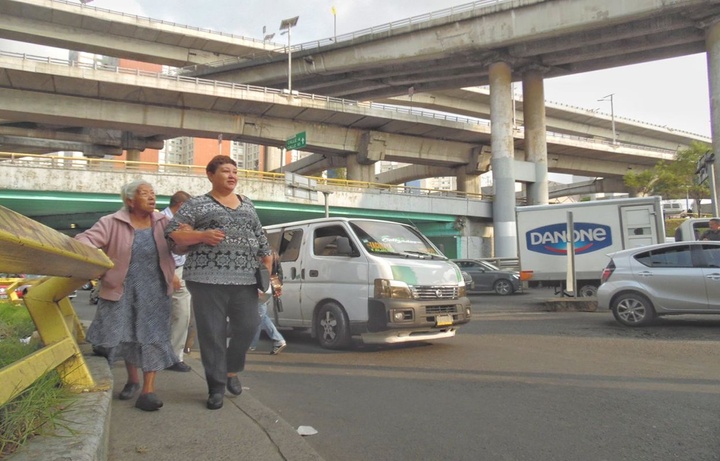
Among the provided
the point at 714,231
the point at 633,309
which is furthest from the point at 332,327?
the point at 714,231

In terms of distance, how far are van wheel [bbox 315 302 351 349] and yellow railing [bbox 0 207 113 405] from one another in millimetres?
4099

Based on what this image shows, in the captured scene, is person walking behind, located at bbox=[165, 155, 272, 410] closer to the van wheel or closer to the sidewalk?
the sidewalk

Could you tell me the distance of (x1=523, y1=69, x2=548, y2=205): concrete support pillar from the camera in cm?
3719

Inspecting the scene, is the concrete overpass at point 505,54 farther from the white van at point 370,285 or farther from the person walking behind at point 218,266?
the person walking behind at point 218,266

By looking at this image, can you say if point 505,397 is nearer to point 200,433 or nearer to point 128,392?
point 200,433

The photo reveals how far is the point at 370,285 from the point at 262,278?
3.04m

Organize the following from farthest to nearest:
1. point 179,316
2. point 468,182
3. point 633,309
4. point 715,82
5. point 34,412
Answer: point 468,182, point 715,82, point 633,309, point 179,316, point 34,412

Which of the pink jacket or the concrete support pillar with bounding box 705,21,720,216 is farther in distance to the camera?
the concrete support pillar with bounding box 705,21,720,216

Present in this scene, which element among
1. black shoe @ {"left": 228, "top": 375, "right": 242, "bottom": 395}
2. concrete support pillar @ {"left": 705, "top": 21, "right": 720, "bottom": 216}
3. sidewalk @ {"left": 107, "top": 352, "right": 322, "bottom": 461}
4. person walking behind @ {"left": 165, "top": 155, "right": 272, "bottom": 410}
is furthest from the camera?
concrete support pillar @ {"left": 705, "top": 21, "right": 720, "bottom": 216}

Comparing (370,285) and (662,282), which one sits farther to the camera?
(662,282)

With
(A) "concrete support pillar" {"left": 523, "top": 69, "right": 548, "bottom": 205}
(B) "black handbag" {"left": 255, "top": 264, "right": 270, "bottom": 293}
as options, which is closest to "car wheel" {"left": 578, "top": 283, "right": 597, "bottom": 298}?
(B) "black handbag" {"left": 255, "top": 264, "right": 270, "bottom": 293}

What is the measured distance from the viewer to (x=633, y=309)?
9.53 m

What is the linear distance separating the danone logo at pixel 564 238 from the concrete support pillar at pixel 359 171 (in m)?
26.2

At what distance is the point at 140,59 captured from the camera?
4512cm
